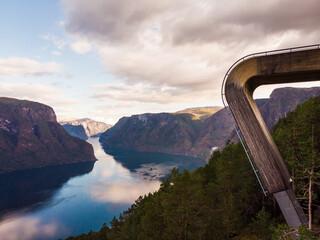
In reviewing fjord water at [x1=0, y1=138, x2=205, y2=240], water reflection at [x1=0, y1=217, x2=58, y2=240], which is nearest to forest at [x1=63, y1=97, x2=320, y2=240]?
fjord water at [x1=0, y1=138, x2=205, y2=240]

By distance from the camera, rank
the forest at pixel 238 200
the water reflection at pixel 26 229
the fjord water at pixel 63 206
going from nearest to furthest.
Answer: the forest at pixel 238 200, the water reflection at pixel 26 229, the fjord water at pixel 63 206

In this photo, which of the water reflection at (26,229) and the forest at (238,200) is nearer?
the forest at (238,200)

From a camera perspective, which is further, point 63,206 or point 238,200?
point 63,206

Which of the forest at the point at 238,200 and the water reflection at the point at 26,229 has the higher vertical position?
the forest at the point at 238,200

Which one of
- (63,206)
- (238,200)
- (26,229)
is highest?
(238,200)

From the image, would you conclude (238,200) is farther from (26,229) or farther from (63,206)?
(63,206)

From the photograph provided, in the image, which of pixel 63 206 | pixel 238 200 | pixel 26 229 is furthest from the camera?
pixel 63 206

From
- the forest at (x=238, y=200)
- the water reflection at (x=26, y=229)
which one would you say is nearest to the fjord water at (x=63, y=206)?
the water reflection at (x=26, y=229)

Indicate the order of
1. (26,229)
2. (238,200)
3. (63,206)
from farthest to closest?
(63,206) → (26,229) → (238,200)

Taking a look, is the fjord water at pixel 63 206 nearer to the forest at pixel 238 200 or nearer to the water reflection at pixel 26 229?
the water reflection at pixel 26 229

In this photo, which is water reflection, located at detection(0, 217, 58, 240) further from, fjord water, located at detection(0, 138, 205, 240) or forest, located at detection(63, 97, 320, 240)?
forest, located at detection(63, 97, 320, 240)

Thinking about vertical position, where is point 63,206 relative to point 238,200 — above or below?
below

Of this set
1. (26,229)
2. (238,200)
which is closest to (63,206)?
(26,229)

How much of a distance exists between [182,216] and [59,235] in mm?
107172
